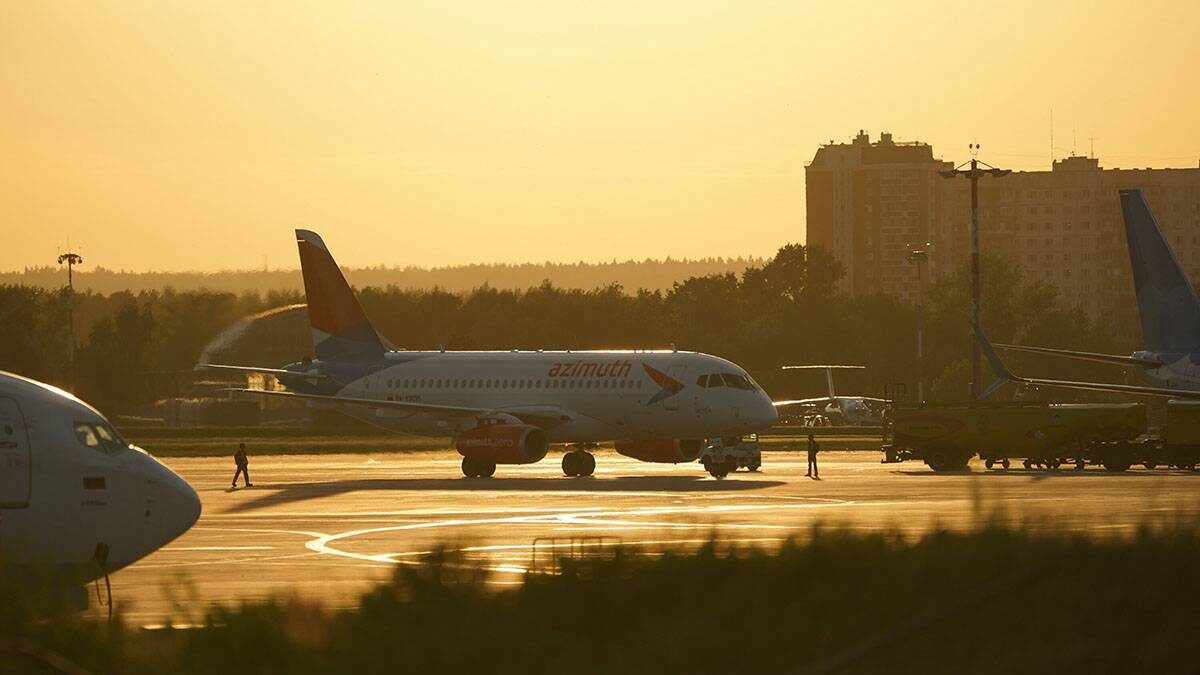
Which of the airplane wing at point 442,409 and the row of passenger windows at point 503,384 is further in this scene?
the airplane wing at point 442,409

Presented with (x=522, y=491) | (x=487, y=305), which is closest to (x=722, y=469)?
(x=522, y=491)

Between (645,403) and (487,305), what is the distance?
98728 mm

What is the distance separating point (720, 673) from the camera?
14.6m

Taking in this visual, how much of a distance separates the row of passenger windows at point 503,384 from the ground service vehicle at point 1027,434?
1206cm

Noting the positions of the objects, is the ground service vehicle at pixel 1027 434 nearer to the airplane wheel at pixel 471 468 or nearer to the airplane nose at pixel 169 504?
the airplane wheel at pixel 471 468

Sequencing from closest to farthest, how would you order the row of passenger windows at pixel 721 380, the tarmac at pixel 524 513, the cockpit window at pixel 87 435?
the tarmac at pixel 524 513 → the cockpit window at pixel 87 435 → the row of passenger windows at pixel 721 380

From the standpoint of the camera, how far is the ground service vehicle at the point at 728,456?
58.8 metres

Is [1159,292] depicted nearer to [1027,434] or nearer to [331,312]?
[1027,434]

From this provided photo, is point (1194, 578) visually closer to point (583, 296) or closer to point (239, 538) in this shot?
point (239, 538)

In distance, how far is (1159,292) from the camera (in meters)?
58.1

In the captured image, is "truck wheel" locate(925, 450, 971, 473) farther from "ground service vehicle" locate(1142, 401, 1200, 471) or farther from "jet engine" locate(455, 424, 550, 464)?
"jet engine" locate(455, 424, 550, 464)

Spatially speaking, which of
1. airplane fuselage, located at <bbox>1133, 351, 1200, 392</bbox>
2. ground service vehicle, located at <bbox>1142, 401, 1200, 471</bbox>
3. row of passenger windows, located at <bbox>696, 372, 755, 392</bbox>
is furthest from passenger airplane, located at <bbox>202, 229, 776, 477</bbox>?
ground service vehicle, located at <bbox>1142, 401, 1200, 471</bbox>

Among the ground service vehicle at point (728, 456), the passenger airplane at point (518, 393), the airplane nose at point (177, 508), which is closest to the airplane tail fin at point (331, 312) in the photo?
the passenger airplane at point (518, 393)

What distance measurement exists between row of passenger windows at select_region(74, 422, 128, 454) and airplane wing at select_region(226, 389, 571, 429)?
33.0 meters
